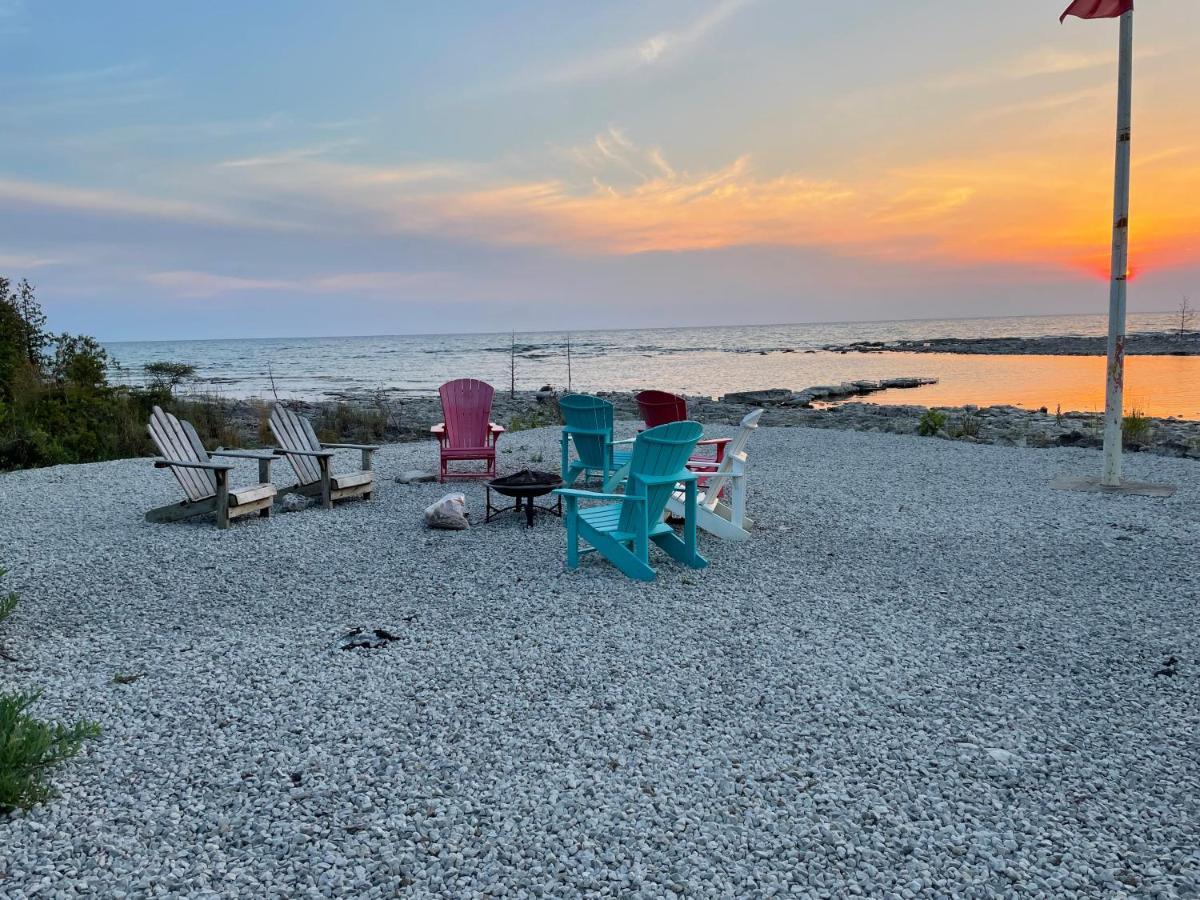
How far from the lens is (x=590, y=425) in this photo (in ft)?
22.4

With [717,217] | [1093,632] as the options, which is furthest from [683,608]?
[717,217]

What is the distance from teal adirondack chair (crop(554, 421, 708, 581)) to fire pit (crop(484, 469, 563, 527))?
101 centimetres

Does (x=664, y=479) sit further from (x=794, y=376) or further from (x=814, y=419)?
(x=794, y=376)

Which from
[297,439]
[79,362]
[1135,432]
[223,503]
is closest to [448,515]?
[223,503]

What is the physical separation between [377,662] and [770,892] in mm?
2021

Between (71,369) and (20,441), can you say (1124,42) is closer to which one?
(20,441)

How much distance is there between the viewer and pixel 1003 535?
5727mm

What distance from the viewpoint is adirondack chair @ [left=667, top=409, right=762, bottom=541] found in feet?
18.2

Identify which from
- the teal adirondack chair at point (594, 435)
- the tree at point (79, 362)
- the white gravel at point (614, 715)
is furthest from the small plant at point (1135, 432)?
the tree at point (79, 362)

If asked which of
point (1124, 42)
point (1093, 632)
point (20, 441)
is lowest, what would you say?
point (1093, 632)

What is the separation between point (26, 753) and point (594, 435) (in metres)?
4.82

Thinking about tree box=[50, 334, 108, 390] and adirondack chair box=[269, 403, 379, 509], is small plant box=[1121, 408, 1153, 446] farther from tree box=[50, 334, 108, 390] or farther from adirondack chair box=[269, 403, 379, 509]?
tree box=[50, 334, 108, 390]

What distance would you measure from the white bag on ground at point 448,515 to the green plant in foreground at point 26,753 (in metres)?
3.37

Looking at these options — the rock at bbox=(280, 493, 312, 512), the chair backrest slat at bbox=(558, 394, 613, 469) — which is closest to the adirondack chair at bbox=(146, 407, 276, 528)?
the rock at bbox=(280, 493, 312, 512)
